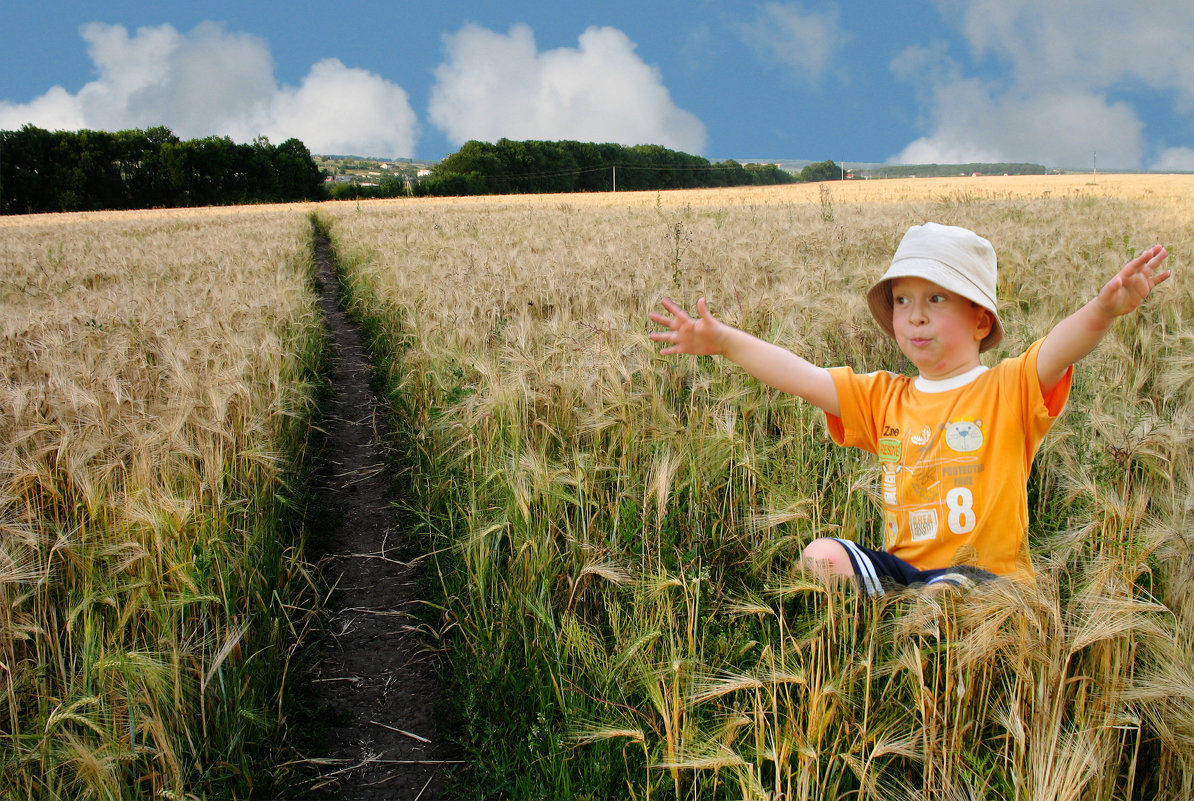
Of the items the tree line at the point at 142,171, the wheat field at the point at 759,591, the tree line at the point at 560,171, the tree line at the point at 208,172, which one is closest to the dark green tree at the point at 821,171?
the tree line at the point at 560,171

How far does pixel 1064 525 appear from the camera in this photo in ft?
7.36

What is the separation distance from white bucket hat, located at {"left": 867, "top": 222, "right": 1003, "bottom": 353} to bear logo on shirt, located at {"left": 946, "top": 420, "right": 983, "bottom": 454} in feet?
1.07

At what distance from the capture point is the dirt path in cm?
201

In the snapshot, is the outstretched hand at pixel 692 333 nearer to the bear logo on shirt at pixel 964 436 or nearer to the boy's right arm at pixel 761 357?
the boy's right arm at pixel 761 357

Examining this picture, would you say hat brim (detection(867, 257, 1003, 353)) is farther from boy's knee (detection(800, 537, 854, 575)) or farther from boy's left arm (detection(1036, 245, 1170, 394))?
boy's knee (detection(800, 537, 854, 575))

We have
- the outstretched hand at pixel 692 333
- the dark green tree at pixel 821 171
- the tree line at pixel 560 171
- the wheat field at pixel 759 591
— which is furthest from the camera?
the dark green tree at pixel 821 171

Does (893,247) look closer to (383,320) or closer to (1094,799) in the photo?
(383,320)

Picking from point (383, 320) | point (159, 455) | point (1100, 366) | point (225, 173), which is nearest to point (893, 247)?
point (1100, 366)

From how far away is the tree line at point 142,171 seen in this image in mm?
54125

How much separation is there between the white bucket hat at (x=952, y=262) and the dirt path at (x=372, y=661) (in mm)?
1995

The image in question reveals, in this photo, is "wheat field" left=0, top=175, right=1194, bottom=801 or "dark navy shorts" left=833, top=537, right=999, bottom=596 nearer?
"wheat field" left=0, top=175, right=1194, bottom=801

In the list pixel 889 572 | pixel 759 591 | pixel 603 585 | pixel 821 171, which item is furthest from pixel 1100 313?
pixel 821 171

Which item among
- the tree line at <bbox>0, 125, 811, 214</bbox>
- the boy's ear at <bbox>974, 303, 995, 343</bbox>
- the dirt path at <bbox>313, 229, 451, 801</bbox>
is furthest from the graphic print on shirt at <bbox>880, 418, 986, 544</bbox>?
the tree line at <bbox>0, 125, 811, 214</bbox>

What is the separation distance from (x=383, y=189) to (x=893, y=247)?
212ft
